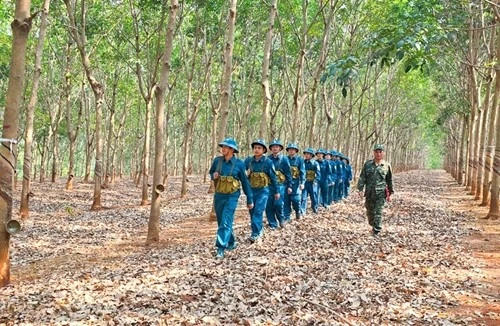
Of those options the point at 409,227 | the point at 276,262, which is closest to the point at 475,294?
the point at 276,262

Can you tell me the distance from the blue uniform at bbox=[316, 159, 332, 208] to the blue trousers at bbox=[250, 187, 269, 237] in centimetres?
676

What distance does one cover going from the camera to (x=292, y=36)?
82.1ft

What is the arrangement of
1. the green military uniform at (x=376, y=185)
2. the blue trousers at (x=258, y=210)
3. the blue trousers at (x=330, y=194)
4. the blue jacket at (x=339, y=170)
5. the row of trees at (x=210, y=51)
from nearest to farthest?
the row of trees at (x=210, y=51) < the blue trousers at (x=258, y=210) < the green military uniform at (x=376, y=185) < the blue trousers at (x=330, y=194) < the blue jacket at (x=339, y=170)

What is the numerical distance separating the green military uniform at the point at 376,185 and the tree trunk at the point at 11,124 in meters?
6.98

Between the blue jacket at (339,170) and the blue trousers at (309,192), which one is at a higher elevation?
the blue jacket at (339,170)

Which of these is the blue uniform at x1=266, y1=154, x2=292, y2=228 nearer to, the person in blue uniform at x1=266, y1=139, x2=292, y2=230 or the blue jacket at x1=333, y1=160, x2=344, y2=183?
the person in blue uniform at x1=266, y1=139, x2=292, y2=230

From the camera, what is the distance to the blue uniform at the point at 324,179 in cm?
1666

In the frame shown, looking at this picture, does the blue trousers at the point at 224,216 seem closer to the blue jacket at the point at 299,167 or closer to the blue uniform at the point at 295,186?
the blue uniform at the point at 295,186

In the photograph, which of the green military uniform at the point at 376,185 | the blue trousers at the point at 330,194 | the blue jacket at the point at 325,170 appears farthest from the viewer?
the blue trousers at the point at 330,194

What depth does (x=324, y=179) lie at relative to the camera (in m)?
16.6

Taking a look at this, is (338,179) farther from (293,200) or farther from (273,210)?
(273,210)

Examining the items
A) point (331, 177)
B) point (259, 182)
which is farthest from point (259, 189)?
point (331, 177)

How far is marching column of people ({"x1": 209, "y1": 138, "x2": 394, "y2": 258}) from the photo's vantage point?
28.2 ft

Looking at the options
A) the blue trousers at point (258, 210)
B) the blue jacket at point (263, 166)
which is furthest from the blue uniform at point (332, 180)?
the blue trousers at point (258, 210)
